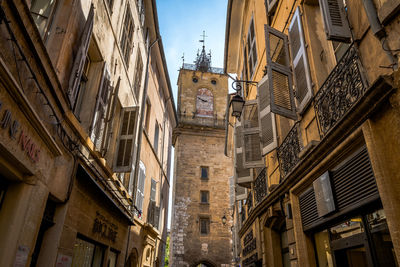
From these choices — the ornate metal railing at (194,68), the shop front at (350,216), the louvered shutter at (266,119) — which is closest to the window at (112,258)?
the louvered shutter at (266,119)

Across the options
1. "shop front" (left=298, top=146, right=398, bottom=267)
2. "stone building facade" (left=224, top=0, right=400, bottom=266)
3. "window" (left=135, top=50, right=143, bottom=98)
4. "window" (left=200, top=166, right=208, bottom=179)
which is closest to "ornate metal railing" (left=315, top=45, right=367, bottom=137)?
"stone building facade" (left=224, top=0, right=400, bottom=266)

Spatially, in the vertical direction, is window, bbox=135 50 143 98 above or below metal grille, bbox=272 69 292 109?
above

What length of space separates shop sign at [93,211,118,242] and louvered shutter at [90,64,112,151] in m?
1.64

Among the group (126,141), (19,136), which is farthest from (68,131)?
(126,141)

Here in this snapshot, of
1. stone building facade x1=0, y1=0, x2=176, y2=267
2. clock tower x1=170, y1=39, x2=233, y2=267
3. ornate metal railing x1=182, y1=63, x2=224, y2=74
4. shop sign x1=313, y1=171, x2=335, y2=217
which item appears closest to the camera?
stone building facade x1=0, y1=0, x2=176, y2=267

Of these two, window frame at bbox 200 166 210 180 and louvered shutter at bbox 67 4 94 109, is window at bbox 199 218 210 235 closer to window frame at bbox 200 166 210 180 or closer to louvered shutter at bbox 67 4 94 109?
window frame at bbox 200 166 210 180

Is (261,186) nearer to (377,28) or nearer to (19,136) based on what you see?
(377,28)

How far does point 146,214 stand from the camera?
11.9 metres

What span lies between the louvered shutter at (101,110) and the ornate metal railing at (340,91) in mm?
4367

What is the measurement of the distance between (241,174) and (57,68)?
6.52 meters

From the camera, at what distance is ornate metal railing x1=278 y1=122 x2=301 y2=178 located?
568 cm

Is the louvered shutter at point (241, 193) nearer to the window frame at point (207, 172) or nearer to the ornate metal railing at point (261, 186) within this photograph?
the ornate metal railing at point (261, 186)

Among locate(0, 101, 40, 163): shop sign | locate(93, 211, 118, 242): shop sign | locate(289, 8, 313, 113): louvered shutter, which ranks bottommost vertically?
locate(93, 211, 118, 242): shop sign

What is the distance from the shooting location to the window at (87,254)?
5.83m
